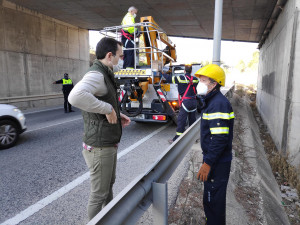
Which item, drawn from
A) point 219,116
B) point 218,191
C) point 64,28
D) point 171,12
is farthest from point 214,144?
point 64,28

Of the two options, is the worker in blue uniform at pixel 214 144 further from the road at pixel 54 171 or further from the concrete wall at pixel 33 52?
the concrete wall at pixel 33 52

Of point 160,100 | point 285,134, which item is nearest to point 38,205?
point 160,100

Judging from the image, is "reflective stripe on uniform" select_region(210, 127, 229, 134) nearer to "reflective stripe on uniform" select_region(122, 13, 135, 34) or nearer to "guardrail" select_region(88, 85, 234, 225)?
"guardrail" select_region(88, 85, 234, 225)

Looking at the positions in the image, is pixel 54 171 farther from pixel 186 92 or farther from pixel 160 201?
pixel 186 92

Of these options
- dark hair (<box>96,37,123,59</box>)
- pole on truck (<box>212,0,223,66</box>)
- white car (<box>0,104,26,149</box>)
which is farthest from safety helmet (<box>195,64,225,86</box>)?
white car (<box>0,104,26,149</box>)

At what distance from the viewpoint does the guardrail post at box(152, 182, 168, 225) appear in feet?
5.85

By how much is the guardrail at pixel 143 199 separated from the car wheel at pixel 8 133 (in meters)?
5.30

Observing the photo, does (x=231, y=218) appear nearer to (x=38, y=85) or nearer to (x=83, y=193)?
(x=83, y=193)

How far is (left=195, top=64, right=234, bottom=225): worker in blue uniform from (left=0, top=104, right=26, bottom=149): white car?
5568 millimetres

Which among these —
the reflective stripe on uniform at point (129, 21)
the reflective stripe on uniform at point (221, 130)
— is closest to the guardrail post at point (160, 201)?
the reflective stripe on uniform at point (221, 130)

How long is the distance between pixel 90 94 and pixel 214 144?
1.32 meters

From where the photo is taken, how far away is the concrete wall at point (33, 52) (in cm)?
1242

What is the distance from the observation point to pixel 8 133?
20.1 ft

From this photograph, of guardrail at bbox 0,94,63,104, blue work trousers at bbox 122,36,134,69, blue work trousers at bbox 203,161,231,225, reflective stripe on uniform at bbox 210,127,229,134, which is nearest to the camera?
reflective stripe on uniform at bbox 210,127,229,134
